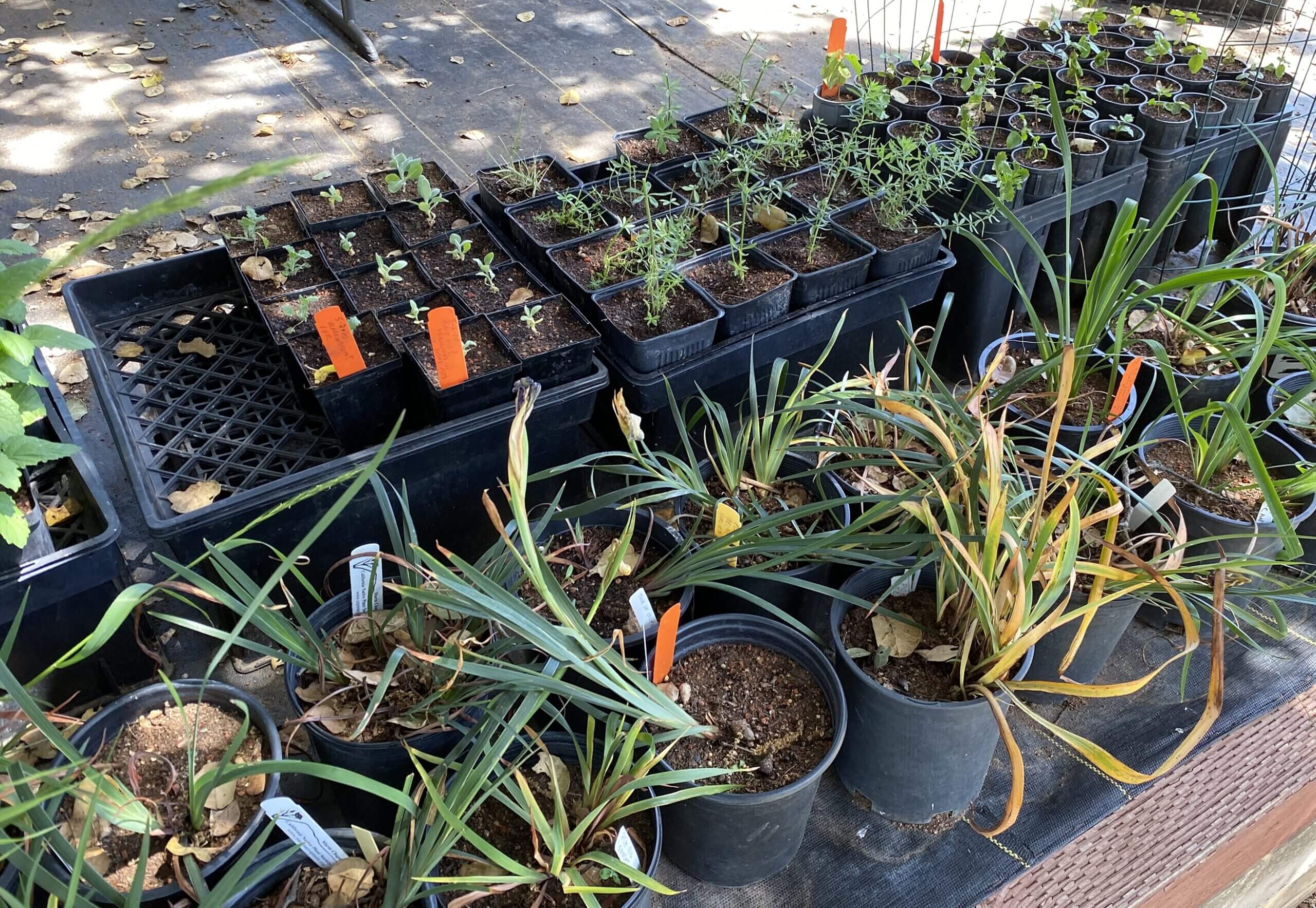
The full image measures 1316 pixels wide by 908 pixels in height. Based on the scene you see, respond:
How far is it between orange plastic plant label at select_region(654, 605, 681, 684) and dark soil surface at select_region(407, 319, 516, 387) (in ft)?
1.91

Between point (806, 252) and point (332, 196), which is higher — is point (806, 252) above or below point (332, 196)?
below

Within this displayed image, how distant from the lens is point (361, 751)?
1.16 meters

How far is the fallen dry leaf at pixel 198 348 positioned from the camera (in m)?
1.80

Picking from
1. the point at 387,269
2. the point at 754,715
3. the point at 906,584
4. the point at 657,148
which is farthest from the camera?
the point at 657,148

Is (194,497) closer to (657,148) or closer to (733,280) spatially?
(733,280)

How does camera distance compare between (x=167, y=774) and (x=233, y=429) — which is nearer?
(x=167, y=774)

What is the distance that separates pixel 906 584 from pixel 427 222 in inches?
49.1

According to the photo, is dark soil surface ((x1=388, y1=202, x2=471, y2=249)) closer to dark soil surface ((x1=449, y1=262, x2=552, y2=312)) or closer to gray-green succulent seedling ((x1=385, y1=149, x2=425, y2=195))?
gray-green succulent seedling ((x1=385, y1=149, x2=425, y2=195))

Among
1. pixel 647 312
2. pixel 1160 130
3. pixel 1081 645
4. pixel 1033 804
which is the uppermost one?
pixel 1160 130

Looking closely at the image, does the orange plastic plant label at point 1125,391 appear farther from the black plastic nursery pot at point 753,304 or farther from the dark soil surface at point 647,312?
the dark soil surface at point 647,312

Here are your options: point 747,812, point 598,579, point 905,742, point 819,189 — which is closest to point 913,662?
point 905,742

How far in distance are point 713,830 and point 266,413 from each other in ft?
3.61

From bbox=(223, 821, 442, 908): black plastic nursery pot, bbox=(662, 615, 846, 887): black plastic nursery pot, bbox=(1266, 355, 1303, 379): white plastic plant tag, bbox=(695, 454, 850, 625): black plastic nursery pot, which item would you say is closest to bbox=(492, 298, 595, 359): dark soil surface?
bbox=(695, 454, 850, 625): black plastic nursery pot

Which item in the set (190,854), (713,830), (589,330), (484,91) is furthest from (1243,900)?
(484,91)
